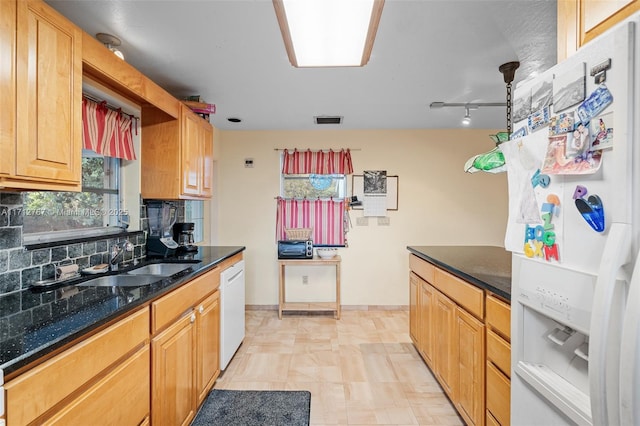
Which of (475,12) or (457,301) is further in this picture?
(457,301)

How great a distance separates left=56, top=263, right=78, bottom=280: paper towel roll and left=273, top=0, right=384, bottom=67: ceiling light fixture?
1.65 meters

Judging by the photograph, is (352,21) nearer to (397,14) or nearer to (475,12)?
(397,14)

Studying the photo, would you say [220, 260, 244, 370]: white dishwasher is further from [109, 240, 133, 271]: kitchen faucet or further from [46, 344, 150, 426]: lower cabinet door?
[46, 344, 150, 426]: lower cabinet door

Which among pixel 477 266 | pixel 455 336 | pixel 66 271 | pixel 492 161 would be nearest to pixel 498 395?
pixel 455 336

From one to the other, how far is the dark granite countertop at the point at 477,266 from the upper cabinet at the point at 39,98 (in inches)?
80.2

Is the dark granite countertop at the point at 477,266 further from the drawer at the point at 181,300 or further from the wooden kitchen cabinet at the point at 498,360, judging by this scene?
the drawer at the point at 181,300

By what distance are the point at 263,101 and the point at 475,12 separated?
1.97m

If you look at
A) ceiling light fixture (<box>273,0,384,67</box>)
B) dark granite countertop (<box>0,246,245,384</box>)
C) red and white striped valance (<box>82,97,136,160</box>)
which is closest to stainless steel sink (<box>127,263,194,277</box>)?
dark granite countertop (<box>0,246,245,384</box>)

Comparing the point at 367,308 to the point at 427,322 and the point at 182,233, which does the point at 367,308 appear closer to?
the point at 427,322

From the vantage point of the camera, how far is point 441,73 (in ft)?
8.14

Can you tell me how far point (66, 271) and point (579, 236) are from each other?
89.4 inches

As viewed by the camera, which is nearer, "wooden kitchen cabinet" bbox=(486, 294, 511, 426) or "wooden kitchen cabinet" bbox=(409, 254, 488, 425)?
"wooden kitchen cabinet" bbox=(486, 294, 511, 426)

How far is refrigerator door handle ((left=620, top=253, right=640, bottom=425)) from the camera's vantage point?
0.61 m

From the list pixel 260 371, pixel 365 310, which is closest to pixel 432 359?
pixel 260 371
